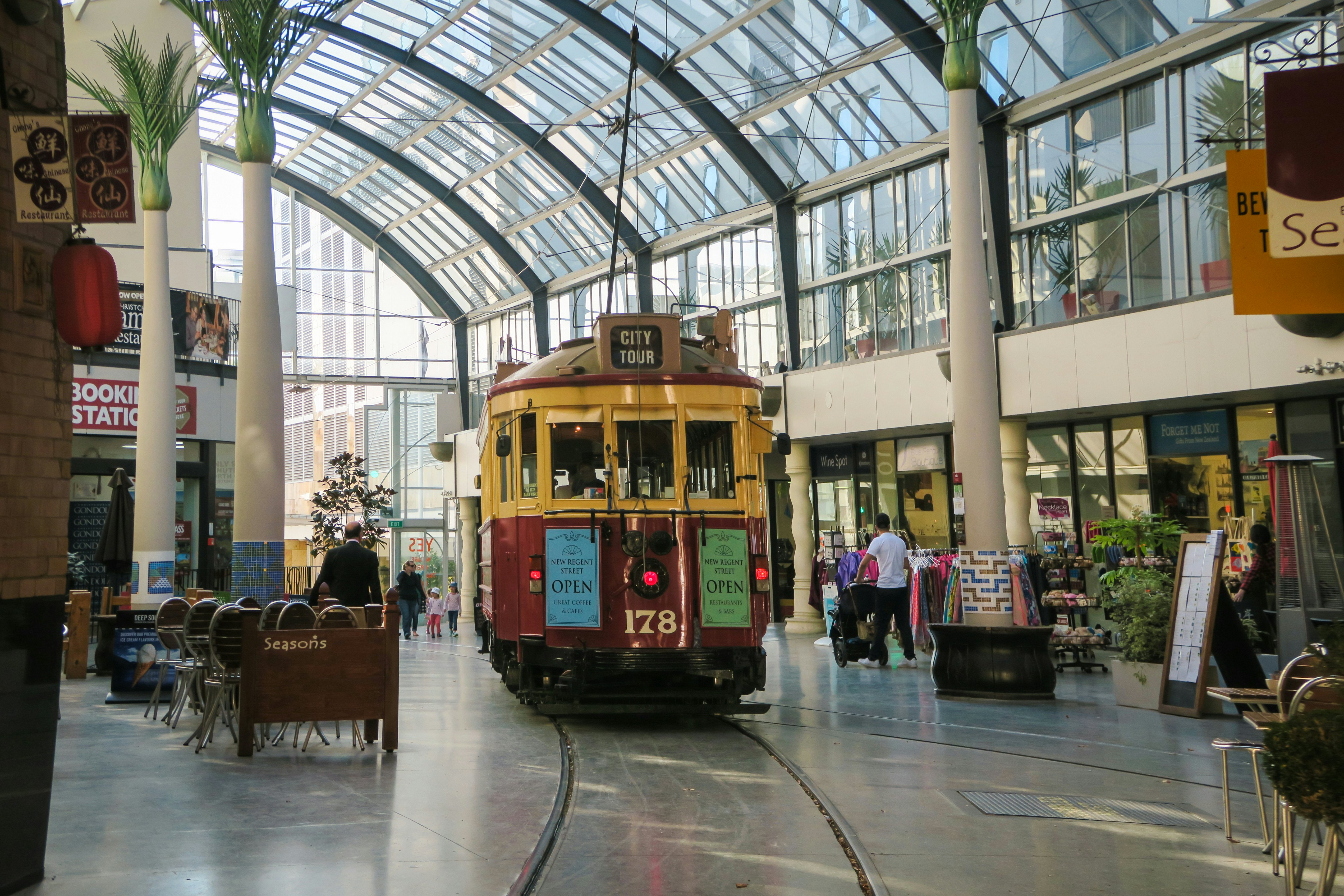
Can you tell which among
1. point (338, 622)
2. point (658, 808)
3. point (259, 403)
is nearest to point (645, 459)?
point (338, 622)

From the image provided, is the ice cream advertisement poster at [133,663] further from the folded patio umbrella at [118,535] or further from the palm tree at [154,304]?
the palm tree at [154,304]

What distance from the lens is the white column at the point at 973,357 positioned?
11.0m

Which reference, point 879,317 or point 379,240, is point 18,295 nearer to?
point 879,317

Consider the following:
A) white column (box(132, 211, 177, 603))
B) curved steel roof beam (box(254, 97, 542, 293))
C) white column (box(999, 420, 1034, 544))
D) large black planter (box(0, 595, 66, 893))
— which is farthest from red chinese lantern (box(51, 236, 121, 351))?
curved steel roof beam (box(254, 97, 542, 293))

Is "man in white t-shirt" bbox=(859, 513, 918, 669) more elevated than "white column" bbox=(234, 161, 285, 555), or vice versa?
"white column" bbox=(234, 161, 285, 555)

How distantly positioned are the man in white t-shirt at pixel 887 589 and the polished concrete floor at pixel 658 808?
338 centimetres

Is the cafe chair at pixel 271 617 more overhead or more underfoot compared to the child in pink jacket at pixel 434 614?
more overhead

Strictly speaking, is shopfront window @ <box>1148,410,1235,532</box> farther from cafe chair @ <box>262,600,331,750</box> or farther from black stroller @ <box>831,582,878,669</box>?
cafe chair @ <box>262,600,331,750</box>

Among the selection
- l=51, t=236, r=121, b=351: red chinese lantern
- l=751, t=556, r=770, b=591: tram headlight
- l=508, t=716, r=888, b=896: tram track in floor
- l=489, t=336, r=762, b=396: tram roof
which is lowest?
l=508, t=716, r=888, b=896: tram track in floor

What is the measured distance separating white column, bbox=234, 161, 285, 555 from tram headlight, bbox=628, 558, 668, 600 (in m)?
4.89

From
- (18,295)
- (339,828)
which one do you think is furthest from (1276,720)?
(18,295)

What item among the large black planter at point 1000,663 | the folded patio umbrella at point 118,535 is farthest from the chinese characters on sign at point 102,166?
the folded patio umbrella at point 118,535

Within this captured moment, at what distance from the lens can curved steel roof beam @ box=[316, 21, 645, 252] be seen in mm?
24109

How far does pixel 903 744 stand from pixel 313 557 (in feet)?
84.4
